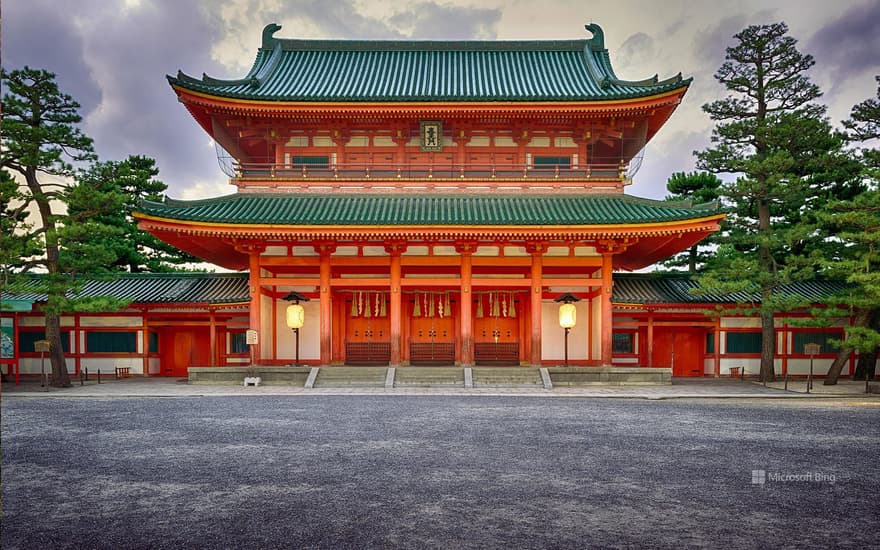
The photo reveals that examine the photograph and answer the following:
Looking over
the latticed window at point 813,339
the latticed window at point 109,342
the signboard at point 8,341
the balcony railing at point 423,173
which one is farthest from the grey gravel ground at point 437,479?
the signboard at point 8,341

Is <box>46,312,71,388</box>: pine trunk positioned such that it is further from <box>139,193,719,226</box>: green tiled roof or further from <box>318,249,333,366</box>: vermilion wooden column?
<box>318,249,333,366</box>: vermilion wooden column

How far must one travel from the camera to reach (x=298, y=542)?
20.8ft

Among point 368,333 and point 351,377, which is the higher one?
point 368,333

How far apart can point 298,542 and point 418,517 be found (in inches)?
59.5

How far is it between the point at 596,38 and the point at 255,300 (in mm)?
21415

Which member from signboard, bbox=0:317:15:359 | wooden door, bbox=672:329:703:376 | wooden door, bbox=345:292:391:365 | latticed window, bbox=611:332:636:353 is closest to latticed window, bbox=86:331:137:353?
signboard, bbox=0:317:15:359

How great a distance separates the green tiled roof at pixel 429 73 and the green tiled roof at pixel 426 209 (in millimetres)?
4028

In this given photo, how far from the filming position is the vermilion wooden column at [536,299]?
2238cm

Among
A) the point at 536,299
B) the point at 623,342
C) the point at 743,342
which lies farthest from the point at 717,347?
the point at 536,299

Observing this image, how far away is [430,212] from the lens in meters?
22.7

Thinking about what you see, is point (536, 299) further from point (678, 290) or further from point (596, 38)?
point (596, 38)

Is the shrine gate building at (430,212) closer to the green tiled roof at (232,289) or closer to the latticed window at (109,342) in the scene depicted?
the green tiled roof at (232,289)

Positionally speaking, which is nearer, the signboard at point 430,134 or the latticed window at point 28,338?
the signboard at point 430,134

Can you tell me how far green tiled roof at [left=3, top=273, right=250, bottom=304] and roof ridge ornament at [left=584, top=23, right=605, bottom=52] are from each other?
20903 millimetres
